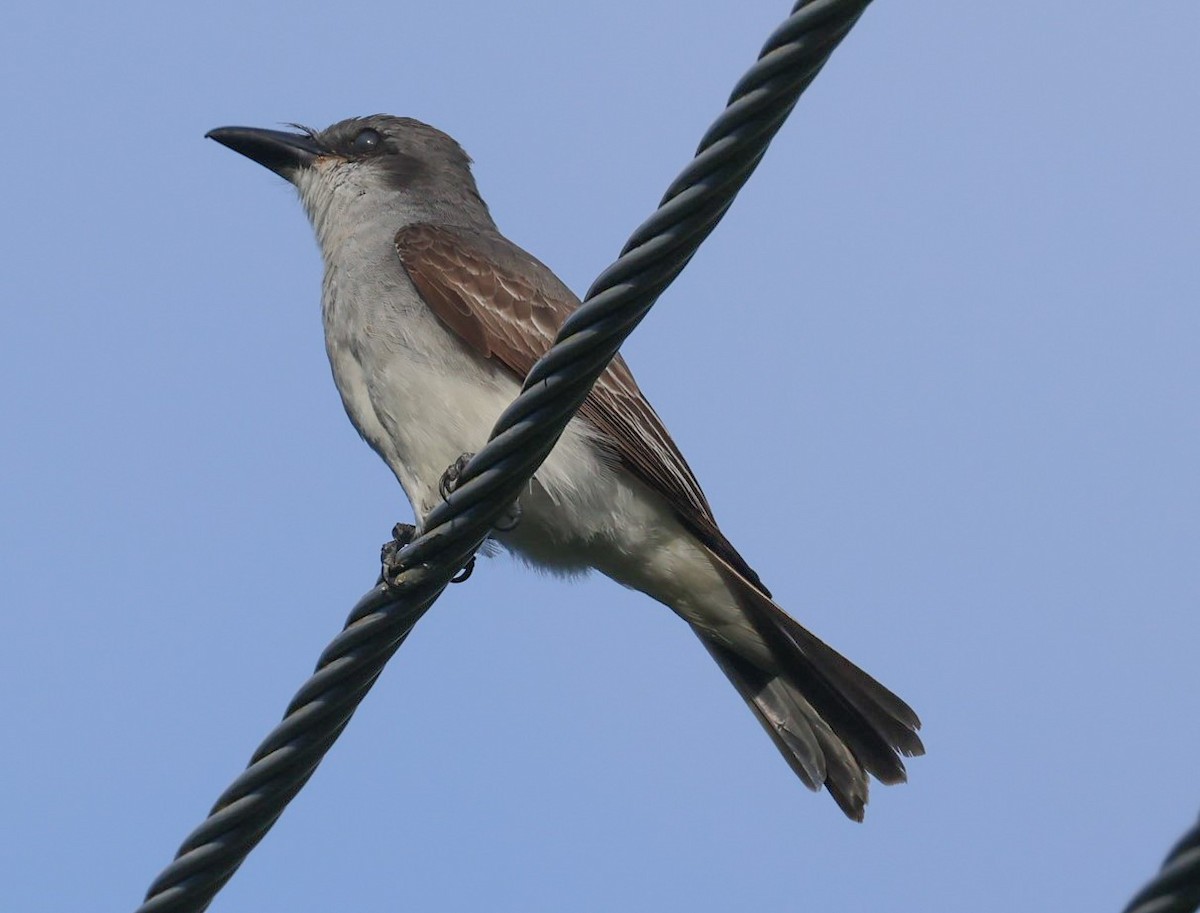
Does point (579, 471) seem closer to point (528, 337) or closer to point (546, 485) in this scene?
point (546, 485)

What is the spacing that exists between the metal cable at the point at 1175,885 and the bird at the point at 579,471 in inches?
159

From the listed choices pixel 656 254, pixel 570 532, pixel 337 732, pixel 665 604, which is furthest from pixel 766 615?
pixel 656 254

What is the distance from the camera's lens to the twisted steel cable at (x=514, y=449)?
2914 millimetres

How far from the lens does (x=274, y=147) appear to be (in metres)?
7.98

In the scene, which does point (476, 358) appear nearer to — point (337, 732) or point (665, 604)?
point (665, 604)

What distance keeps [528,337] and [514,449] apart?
2.96 metres

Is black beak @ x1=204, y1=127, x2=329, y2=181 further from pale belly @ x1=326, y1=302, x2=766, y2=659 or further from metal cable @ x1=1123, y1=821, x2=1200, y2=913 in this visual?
metal cable @ x1=1123, y1=821, x2=1200, y2=913

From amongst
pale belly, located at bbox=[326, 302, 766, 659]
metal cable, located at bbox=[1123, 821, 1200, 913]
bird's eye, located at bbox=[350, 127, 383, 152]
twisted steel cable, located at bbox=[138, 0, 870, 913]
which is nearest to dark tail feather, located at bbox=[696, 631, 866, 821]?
pale belly, located at bbox=[326, 302, 766, 659]

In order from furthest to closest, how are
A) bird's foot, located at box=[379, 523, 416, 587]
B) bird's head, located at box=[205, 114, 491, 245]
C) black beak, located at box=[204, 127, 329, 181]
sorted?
black beak, located at box=[204, 127, 329, 181], bird's head, located at box=[205, 114, 491, 245], bird's foot, located at box=[379, 523, 416, 587]

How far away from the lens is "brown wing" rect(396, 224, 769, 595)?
619cm

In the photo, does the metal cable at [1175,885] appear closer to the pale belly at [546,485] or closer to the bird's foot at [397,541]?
the bird's foot at [397,541]

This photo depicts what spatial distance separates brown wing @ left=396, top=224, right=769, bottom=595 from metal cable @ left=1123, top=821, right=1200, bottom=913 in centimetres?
427

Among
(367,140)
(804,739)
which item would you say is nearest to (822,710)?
(804,739)

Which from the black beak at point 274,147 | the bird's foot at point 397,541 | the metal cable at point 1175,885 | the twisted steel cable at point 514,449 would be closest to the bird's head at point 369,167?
the black beak at point 274,147
